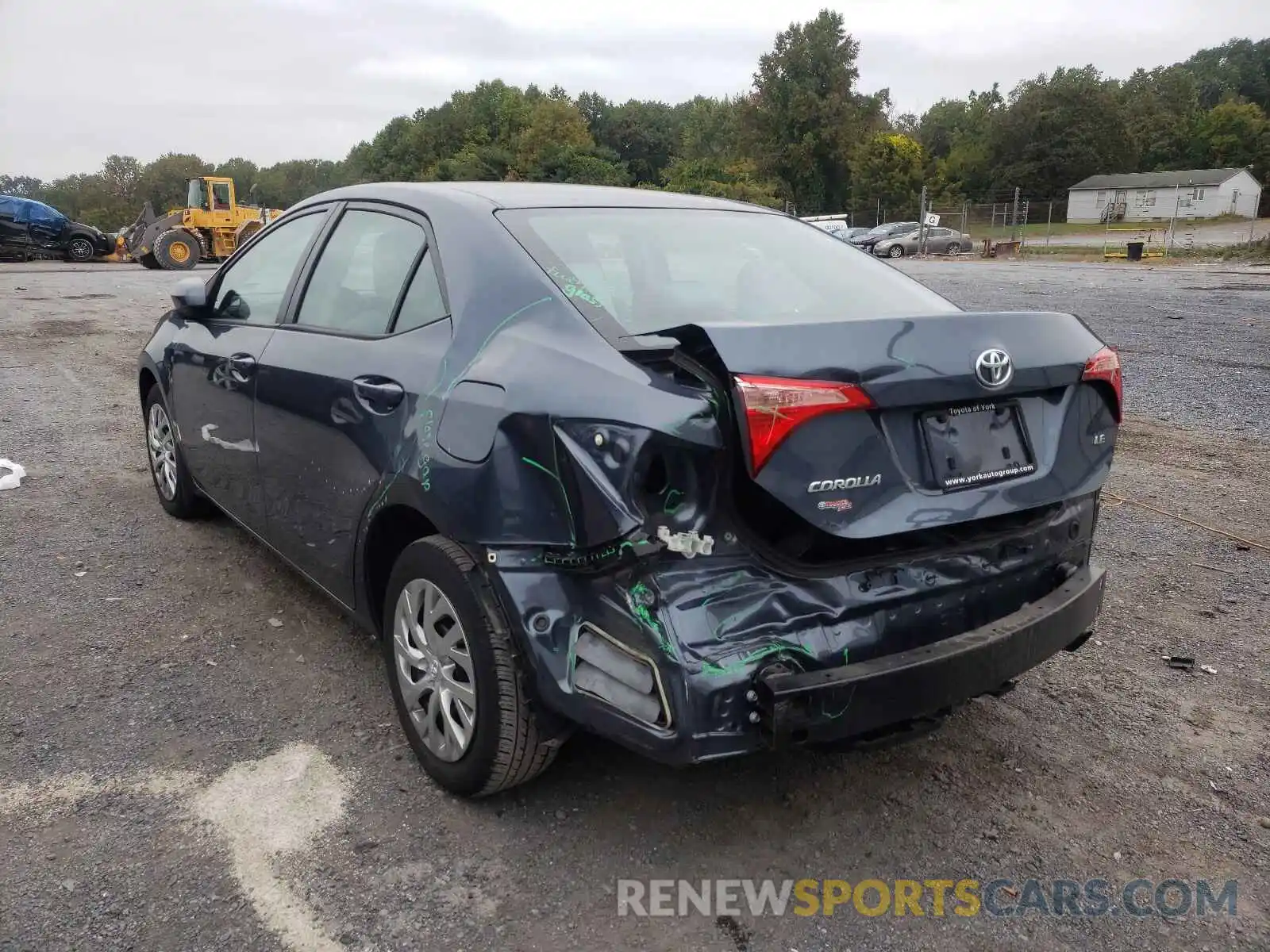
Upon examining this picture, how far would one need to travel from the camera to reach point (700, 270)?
116 inches

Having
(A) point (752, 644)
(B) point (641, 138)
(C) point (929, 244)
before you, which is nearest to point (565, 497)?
(A) point (752, 644)

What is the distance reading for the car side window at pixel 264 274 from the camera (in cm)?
367

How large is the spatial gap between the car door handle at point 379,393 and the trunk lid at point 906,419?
0.90 metres

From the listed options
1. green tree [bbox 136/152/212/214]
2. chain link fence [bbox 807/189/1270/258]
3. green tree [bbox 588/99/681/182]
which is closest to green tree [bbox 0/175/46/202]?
green tree [bbox 136/152/212/214]

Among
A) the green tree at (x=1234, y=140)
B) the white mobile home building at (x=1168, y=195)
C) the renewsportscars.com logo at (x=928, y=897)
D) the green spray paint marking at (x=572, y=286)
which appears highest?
the green tree at (x=1234, y=140)

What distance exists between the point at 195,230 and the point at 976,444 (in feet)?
103

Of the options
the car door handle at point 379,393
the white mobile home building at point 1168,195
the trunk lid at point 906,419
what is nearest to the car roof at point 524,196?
the car door handle at point 379,393

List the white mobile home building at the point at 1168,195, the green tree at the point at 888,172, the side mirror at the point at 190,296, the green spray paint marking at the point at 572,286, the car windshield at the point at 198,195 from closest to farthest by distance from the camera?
1. the green spray paint marking at the point at 572,286
2. the side mirror at the point at 190,296
3. the car windshield at the point at 198,195
4. the white mobile home building at the point at 1168,195
5. the green tree at the point at 888,172

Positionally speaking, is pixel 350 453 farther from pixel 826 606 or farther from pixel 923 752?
pixel 923 752

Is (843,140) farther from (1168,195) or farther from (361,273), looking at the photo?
(361,273)

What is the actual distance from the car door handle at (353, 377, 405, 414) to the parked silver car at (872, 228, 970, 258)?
41.1 m

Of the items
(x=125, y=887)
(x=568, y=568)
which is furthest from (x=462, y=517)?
(x=125, y=887)

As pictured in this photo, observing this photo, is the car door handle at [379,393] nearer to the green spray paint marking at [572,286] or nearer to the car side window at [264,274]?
the green spray paint marking at [572,286]

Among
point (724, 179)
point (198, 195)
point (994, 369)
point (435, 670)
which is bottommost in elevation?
point (435, 670)
